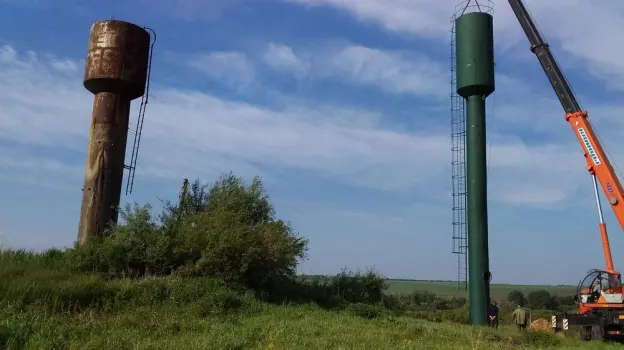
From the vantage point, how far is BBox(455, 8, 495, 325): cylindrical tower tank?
73.7 feet

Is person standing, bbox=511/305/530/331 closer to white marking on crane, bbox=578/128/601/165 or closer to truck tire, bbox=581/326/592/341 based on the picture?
truck tire, bbox=581/326/592/341

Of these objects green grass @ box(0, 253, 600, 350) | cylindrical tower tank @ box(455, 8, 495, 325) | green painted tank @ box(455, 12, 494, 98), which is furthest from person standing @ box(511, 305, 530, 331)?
green painted tank @ box(455, 12, 494, 98)

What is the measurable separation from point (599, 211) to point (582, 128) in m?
3.15

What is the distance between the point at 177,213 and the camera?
22.8m

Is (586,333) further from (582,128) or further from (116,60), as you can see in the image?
(116,60)

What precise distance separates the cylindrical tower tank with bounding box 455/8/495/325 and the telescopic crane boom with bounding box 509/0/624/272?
170cm

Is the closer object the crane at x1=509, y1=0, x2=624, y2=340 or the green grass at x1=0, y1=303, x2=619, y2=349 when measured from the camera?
the green grass at x1=0, y1=303, x2=619, y2=349

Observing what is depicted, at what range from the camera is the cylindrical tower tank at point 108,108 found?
813 inches

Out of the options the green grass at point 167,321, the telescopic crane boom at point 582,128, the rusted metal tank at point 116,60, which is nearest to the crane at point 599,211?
the telescopic crane boom at point 582,128

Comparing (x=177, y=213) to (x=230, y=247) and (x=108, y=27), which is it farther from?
(x=108, y=27)

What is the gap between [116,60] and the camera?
21281mm

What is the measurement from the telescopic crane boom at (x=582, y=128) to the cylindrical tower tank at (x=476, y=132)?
66.9 inches

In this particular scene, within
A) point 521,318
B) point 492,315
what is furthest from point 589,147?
point 492,315

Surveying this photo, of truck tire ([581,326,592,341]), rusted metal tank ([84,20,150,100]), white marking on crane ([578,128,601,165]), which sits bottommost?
truck tire ([581,326,592,341])
